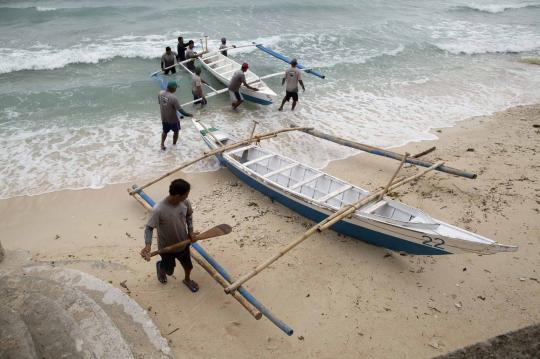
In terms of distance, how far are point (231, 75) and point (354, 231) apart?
872cm

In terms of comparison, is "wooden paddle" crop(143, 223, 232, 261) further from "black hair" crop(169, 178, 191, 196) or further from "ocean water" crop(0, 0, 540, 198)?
"ocean water" crop(0, 0, 540, 198)

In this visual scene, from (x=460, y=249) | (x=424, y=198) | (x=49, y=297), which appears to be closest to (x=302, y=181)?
(x=424, y=198)

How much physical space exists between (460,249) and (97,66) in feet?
52.0

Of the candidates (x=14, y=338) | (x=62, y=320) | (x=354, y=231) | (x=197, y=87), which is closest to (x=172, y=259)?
(x=62, y=320)

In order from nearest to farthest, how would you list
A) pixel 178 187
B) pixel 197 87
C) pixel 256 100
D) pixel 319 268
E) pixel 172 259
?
pixel 178 187
pixel 172 259
pixel 319 268
pixel 197 87
pixel 256 100

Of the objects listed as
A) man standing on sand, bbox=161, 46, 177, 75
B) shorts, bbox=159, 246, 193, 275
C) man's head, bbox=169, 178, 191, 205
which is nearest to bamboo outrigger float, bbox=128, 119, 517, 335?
shorts, bbox=159, 246, 193, 275

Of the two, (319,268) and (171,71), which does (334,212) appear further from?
(171,71)

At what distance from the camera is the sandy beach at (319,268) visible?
16.6 ft

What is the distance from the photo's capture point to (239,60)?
57.6ft

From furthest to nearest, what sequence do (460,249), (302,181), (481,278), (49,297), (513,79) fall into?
(513,79), (302,181), (481,278), (460,249), (49,297)

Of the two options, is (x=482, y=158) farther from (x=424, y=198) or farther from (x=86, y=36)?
(x=86, y=36)

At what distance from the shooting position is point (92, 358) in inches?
156

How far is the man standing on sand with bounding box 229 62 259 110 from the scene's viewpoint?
1113 cm

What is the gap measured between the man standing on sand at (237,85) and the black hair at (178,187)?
7420 millimetres
